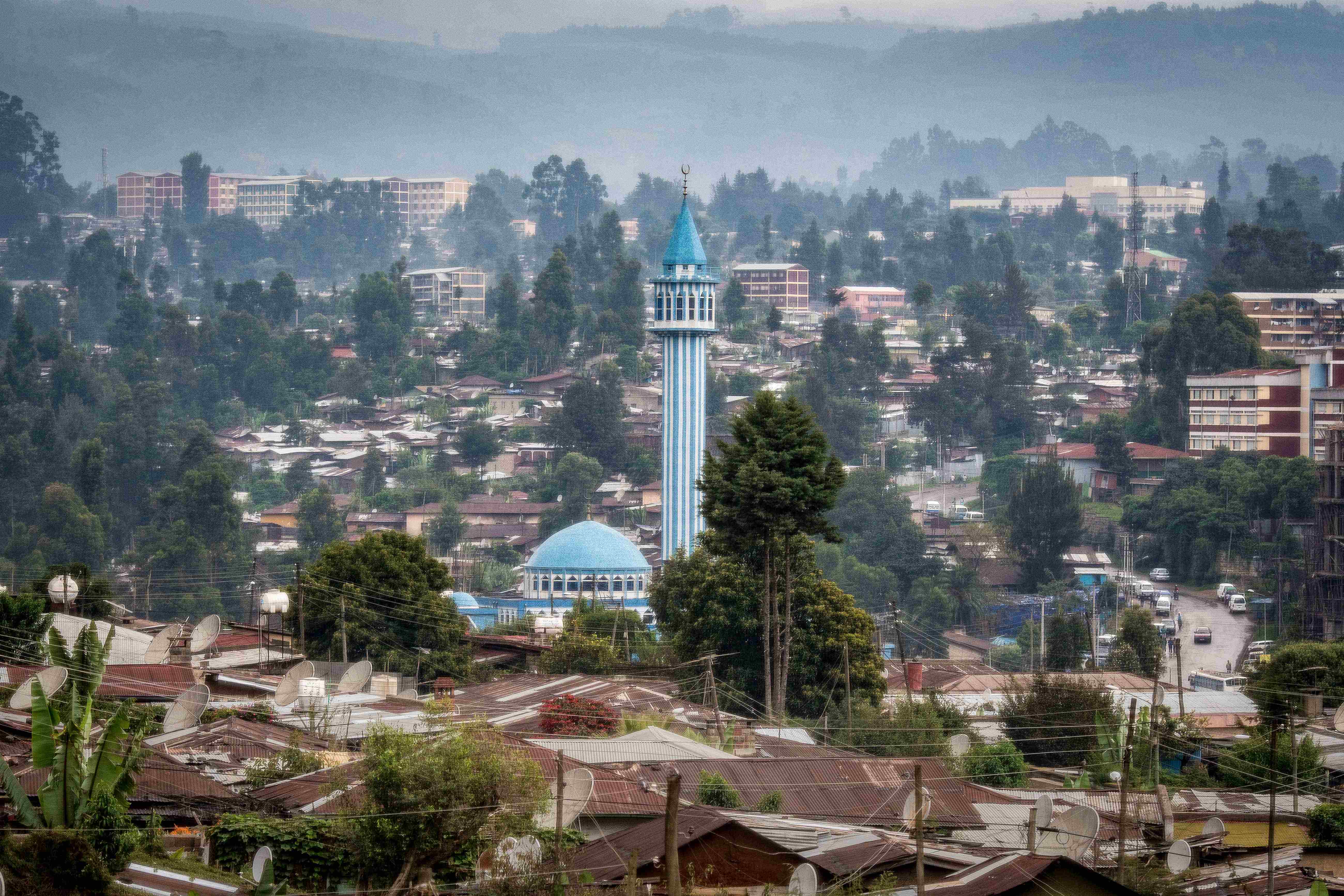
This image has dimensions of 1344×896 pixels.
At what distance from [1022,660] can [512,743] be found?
114ft

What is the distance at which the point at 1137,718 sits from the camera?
2916 cm

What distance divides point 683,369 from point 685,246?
3331 millimetres

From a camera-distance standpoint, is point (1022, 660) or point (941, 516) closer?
point (1022, 660)

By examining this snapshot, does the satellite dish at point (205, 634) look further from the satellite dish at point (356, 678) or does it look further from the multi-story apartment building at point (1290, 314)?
the multi-story apartment building at point (1290, 314)

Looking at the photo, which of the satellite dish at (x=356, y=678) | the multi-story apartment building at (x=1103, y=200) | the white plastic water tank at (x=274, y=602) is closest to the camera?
the satellite dish at (x=356, y=678)

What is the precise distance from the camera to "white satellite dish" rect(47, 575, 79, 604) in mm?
30375

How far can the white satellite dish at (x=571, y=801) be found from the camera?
1662cm

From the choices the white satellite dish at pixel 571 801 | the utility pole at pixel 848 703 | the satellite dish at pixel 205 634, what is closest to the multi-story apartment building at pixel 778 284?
the utility pole at pixel 848 703

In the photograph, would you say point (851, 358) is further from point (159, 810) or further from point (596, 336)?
point (159, 810)

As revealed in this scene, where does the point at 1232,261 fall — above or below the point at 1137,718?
above

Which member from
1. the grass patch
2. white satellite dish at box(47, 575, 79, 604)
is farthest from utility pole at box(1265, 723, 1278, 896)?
the grass patch

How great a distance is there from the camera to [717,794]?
66.4ft

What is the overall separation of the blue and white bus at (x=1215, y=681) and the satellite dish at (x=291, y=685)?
22.3m

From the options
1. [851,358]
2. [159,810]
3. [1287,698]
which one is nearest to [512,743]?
[159,810]
